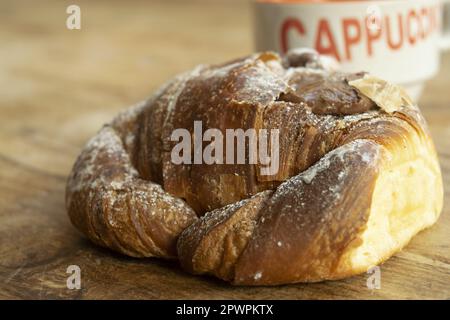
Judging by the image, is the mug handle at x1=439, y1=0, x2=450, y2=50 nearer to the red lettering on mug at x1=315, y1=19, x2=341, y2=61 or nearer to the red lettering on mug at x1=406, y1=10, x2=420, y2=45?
the red lettering on mug at x1=406, y1=10, x2=420, y2=45

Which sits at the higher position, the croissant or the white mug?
the white mug

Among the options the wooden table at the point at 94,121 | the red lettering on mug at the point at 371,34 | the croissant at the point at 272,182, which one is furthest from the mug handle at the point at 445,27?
the croissant at the point at 272,182

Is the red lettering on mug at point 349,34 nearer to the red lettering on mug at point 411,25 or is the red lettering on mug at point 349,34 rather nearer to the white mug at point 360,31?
the white mug at point 360,31

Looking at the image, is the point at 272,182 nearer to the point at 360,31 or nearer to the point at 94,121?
the point at 360,31

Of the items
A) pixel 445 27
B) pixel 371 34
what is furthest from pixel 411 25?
pixel 445 27

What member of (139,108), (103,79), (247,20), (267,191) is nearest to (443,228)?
(267,191)

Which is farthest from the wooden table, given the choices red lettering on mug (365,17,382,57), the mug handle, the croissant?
red lettering on mug (365,17,382,57)
